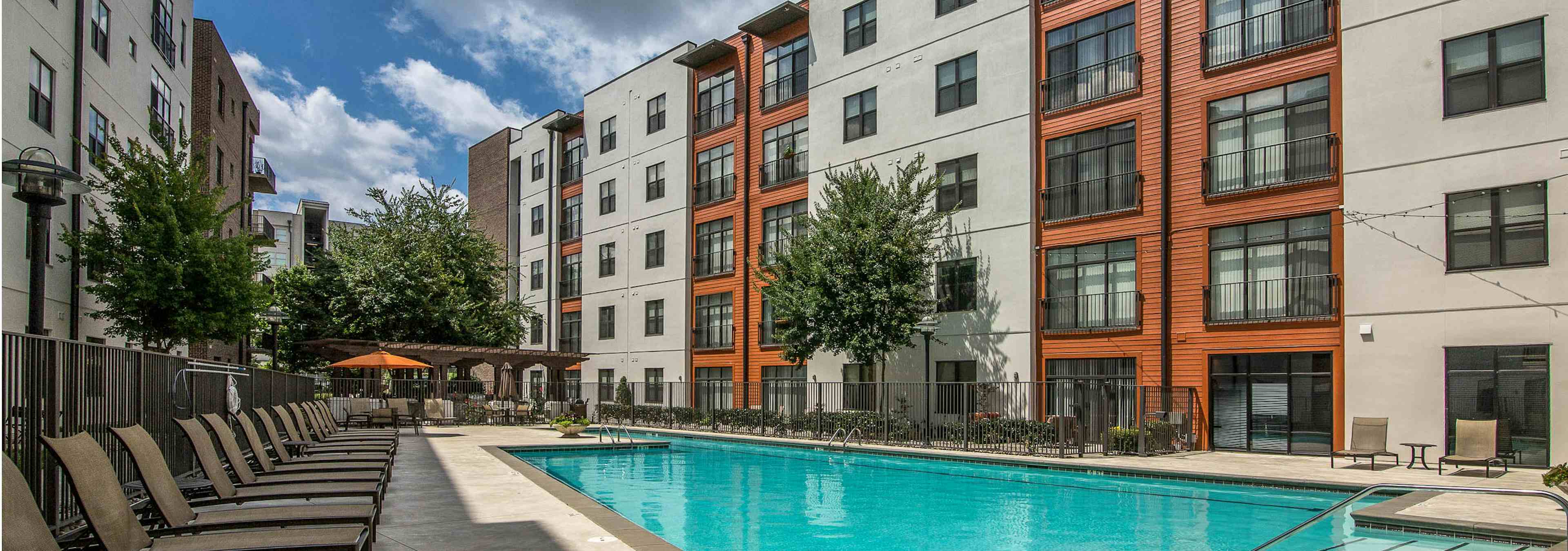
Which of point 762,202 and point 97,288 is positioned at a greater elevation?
point 762,202

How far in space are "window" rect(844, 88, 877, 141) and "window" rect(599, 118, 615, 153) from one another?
14.4 meters

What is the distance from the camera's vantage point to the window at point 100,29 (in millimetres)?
24562

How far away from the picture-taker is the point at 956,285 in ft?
87.2

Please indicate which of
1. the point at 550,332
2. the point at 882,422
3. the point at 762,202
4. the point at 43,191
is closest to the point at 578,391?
the point at 550,332

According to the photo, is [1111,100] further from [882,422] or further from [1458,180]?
[882,422]

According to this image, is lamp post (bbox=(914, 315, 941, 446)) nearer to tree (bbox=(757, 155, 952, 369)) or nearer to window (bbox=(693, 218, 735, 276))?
tree (bbox=(757, 155, 952, 369))

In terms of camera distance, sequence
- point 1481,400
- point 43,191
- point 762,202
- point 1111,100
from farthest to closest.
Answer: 1. point 762,202
2. point 1111,100
3. point 1481,400
4. point 43,191

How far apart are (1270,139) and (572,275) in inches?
1227

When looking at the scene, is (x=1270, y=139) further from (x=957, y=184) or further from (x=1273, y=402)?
(x=957, y=184)

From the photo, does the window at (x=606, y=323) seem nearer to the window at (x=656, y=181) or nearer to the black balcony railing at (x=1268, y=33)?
the window at (x=656, y=181)

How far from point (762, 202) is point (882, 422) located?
11.9 meters

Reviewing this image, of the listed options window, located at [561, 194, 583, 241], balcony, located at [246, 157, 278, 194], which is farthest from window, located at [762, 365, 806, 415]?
balcony, located at [246, 157, 278, 194]

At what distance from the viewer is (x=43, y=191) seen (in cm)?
1185

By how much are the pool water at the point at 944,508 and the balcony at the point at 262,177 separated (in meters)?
34.4
